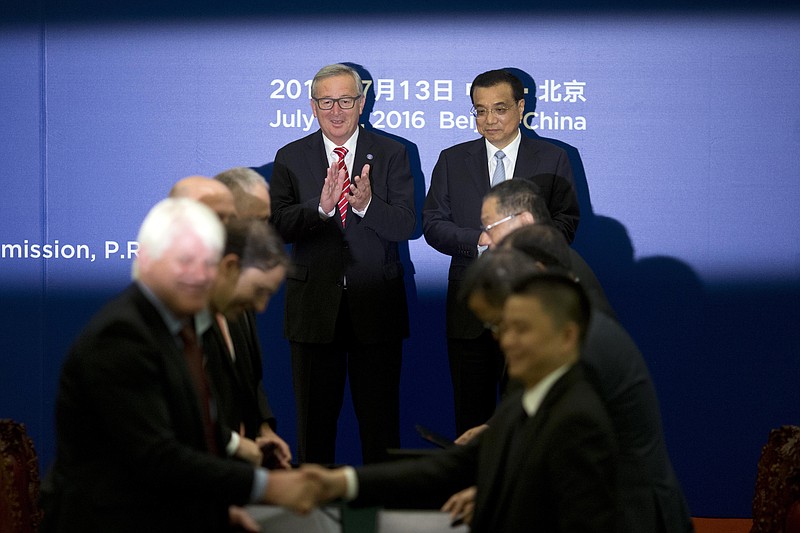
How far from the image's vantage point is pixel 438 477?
2.98 meters

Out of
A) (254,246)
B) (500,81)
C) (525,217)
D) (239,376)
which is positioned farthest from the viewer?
(500,81)

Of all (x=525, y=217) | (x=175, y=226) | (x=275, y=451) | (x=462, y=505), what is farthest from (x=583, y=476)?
(x=525, y=217)

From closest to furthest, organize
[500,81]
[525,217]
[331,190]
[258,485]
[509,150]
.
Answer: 1. [258,485]
2. [525,217]
3. [331,190]
4. [500,81]
5. [509,150]

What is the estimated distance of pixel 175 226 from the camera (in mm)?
2502

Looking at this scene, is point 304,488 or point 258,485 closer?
point 258,485

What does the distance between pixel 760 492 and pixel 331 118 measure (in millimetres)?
2531

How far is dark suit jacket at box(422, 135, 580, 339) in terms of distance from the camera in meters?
5.07

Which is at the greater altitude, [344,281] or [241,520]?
[344,281]

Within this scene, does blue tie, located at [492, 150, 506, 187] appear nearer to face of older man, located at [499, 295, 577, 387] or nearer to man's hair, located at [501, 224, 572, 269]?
man's hair, located at [501, 224, 572, 269]

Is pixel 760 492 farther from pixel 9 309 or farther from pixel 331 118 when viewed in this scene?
pixel 9 309

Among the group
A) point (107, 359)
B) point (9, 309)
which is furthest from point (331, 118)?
point (107, 359)

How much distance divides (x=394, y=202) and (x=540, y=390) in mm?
2751

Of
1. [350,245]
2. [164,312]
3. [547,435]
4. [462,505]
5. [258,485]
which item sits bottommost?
[462,505]

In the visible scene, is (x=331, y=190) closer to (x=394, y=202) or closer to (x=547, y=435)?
(x=394, y=202)
